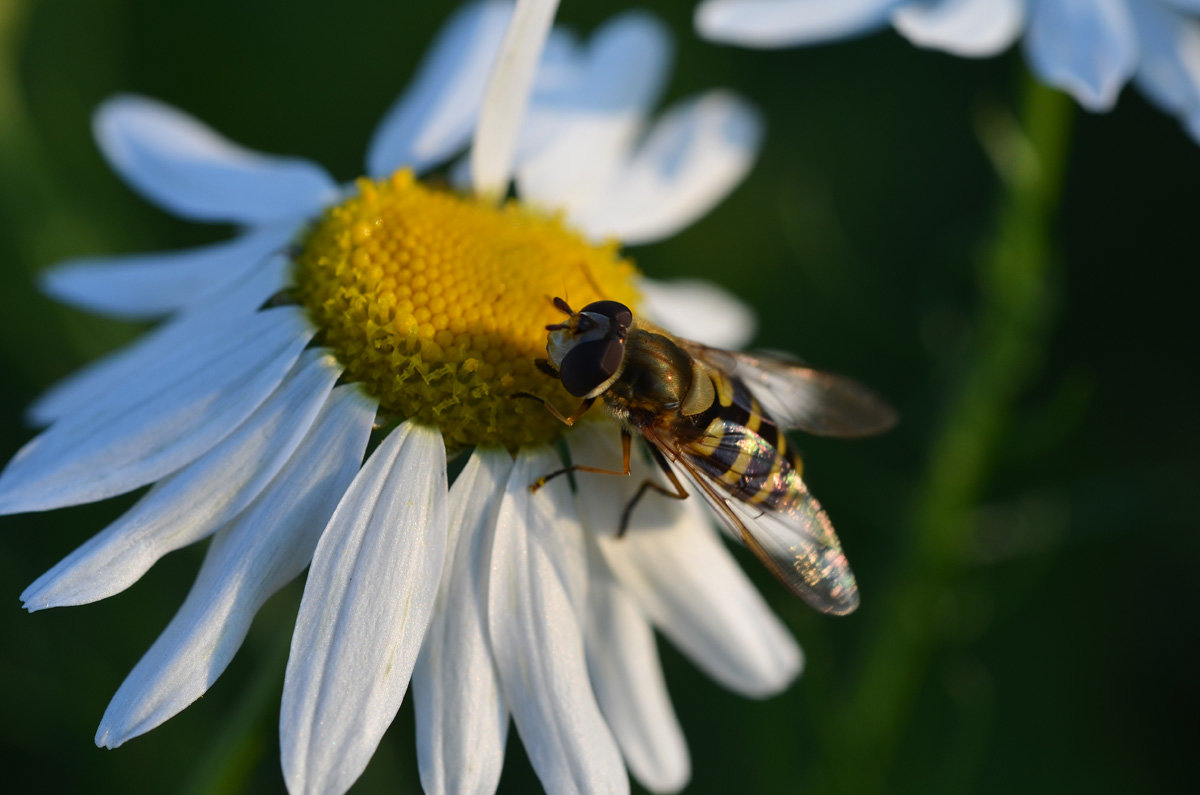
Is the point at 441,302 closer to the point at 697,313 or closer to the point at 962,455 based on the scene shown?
the point at 697,313

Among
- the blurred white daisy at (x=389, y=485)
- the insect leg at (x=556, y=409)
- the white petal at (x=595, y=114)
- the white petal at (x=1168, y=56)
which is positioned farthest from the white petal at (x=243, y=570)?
the white petal at (x=1168, y=56)

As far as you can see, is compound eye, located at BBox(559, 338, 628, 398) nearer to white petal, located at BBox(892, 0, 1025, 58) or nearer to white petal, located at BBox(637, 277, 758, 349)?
white petal, located at BBox(637, 277, 758, 349)

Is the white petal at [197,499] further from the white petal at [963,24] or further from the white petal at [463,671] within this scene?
the white petal at [963,24]

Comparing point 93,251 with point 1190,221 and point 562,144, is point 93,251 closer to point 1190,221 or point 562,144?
point 562,144

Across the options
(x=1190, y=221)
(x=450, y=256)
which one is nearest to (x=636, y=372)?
(x=450, y=256)

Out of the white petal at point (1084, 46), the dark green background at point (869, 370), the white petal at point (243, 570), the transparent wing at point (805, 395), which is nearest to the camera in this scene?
the white petal at point (243, 570)

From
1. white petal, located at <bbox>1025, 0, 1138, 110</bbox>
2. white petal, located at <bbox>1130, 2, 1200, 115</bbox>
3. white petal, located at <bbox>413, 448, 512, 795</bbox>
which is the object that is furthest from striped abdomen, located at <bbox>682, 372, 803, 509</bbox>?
white petal, located at <bbox>1130, 2, 1200, 115</bbox>
